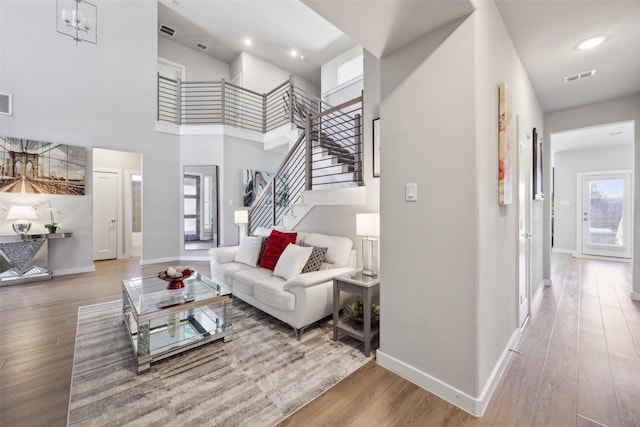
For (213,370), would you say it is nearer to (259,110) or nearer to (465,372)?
(465,372)

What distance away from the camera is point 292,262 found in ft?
9.18

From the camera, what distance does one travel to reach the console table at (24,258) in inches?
163

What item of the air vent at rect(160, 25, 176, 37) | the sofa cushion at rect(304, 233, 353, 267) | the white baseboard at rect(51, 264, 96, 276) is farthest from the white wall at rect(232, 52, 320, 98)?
the sofa cushion at rect(304, 233, 353, 267)

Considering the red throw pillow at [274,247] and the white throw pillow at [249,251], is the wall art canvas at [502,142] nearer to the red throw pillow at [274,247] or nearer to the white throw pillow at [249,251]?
the red throw pillow at [274,247]

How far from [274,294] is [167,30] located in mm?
7343

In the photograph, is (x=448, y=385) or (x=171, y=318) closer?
(x=448, y=385)

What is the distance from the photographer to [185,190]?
20.6 ft

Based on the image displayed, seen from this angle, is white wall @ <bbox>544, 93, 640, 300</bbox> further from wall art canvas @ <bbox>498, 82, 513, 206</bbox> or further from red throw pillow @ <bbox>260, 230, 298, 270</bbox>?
red throw pillow @ <bbox>260, 230, 298, 270</bbox>

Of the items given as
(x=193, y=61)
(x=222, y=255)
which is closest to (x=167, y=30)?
(x=193, y=61)

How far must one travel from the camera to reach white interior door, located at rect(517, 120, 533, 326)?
2473 millimetres

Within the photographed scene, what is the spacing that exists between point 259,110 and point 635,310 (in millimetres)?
7841

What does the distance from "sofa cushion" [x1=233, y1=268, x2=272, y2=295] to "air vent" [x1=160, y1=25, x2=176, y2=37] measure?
6.64 meters

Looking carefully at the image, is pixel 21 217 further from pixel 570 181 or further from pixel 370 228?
pixel 570 181

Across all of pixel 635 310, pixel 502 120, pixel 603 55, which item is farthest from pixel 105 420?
pixel 635 310
